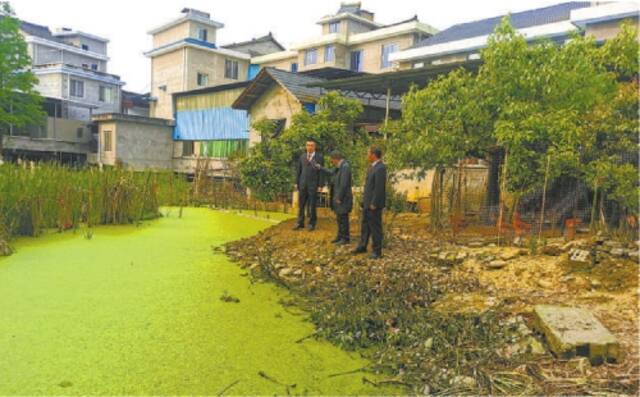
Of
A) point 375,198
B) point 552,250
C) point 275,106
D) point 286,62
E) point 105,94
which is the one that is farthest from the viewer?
point 286,62

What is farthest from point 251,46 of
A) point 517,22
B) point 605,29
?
point 605,29

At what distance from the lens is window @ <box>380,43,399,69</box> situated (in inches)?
876

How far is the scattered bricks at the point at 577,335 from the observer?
2.71 meters

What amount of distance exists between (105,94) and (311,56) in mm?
10970

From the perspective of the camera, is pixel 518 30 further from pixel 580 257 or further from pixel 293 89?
pixel 580 257

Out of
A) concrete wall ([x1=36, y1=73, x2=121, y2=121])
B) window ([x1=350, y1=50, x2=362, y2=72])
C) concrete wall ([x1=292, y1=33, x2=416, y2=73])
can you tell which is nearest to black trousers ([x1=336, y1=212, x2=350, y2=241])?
concrete wall ([x1=292, y1=33, x2=416, y2=73])

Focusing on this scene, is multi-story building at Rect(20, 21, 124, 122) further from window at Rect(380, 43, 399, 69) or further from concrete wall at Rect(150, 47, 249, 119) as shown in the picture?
window at Rect(380, 43, 399, 69)

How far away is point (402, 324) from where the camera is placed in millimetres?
3424

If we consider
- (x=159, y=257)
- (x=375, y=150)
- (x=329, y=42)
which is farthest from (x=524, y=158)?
(x=329, y=42)

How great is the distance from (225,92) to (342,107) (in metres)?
12.5

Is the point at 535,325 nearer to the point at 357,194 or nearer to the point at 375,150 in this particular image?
the point at 375,150

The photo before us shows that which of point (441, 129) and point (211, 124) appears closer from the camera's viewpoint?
point (441, 129)

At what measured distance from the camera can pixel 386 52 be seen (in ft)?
74.3

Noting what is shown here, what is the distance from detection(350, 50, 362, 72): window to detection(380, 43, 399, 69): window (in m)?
1.57
